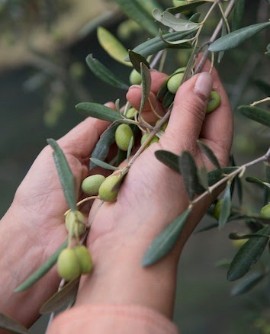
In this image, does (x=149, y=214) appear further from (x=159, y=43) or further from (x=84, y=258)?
(x=159, y=43)

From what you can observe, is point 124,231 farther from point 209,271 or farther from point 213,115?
point 209,271

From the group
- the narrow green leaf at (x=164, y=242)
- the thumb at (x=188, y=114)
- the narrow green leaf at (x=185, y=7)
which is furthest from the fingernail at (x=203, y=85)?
the narrow green leaf at (x=164, y=242)

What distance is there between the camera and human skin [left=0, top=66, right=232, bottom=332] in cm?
85

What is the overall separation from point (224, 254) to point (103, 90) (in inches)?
48.5

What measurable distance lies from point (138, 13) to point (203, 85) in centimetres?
25

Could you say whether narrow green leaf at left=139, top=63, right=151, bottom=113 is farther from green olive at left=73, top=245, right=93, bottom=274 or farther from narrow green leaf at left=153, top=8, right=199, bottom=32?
green olive at left=73, top=245, right=93, bottom=274

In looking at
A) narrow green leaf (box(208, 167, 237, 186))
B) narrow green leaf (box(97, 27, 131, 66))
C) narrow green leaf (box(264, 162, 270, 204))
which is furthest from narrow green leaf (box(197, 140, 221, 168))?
narrow green leaf (box(97, 27, 131, 66))

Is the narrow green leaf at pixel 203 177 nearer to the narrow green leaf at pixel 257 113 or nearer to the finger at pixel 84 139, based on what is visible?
the narrow green leaf at pixel 257 113

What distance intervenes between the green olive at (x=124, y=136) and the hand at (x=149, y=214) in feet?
0.14

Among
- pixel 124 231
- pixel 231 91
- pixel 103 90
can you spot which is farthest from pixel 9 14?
pixel 124 231

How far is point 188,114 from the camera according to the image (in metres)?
0.97

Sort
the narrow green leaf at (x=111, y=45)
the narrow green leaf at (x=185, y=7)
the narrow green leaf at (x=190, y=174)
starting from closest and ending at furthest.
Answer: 1. the narrow green leaf at (x=190, y=174)
2. the narrow green leaf at (x=185, y=7)
3. the narrow green leaf at (x=111, y=45)

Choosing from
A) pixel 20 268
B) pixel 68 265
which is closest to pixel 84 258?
pixel 68 265

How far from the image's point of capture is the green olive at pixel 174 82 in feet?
3.38
